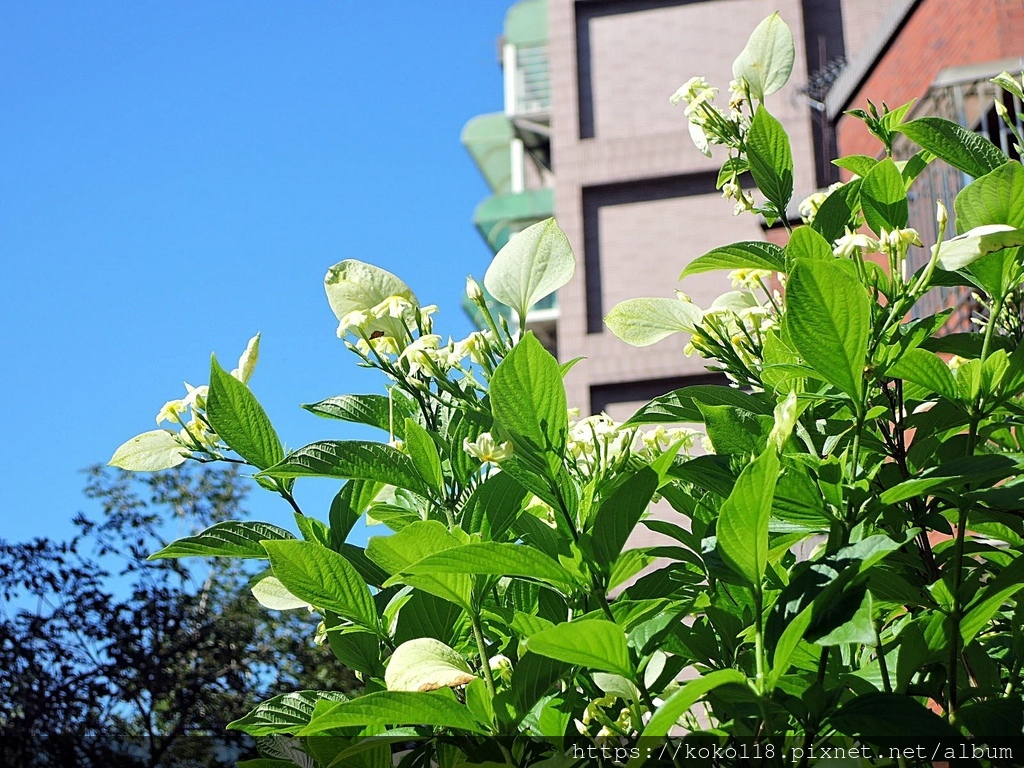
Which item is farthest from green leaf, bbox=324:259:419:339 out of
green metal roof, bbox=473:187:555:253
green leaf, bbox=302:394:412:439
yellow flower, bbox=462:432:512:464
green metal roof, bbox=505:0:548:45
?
green metal roof, bbox=505:0:548:45

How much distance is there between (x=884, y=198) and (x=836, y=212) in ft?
0.17

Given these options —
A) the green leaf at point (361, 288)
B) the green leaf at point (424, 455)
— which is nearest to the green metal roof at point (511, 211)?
the green leaf at point (361, 288)

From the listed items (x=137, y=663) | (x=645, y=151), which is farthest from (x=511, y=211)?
(x=137, y=663)

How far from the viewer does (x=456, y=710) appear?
2.55 ft

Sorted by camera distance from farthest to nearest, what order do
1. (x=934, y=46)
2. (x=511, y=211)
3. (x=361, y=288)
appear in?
1. (x=511, y=211)
2. (x=934, y=46)
3. (x=361, y=288)

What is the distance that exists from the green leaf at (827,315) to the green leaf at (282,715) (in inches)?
18.9

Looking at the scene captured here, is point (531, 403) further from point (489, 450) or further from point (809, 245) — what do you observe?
point (809, 245)

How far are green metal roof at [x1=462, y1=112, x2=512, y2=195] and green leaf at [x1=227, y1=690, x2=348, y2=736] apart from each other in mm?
15544

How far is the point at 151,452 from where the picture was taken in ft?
3.45

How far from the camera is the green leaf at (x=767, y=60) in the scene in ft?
3.78

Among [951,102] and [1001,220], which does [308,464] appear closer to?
[1001,220]

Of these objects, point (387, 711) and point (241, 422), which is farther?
point (241, 422)

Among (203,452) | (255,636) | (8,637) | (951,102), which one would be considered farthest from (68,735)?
(203,452)

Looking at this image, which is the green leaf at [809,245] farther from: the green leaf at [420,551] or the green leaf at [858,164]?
the green leaf at [420,551]
